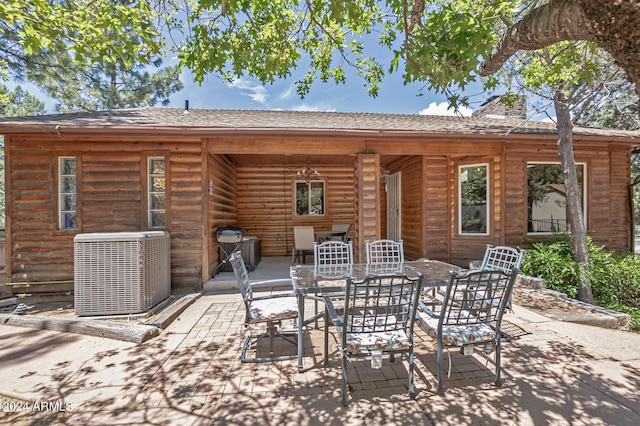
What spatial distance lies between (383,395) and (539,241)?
19.4 feet

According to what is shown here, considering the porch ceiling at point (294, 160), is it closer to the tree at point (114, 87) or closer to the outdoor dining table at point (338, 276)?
the outdoor dining table at point (338, 276)

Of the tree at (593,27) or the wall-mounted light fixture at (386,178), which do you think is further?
the wall-mounted light fixture at (386,178)

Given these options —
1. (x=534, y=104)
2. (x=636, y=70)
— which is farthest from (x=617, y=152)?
(x=636, y=70)

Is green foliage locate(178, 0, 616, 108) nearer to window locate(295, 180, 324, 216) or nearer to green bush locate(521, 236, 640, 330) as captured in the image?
green bush locate(521, 236, 640, 330)

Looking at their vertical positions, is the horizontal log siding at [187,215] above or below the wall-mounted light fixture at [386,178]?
below

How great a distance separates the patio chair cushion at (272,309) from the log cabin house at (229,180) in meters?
2.67

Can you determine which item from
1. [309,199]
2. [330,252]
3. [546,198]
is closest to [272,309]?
[330,252]

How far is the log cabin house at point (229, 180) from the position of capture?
4.95 m

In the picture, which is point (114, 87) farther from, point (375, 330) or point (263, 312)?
point (375, 330)

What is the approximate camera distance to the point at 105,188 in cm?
511

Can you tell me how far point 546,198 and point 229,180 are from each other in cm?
781

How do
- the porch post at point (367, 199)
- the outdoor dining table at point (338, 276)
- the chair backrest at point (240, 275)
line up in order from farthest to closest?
the porch post at point (367, 199), the chair backrest at point (240, 275), the outdoor dining table at point (338, 276)

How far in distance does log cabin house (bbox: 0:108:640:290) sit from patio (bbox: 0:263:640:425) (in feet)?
7.70

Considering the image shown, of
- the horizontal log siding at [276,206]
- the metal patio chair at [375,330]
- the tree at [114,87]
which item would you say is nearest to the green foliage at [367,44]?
the metal patio chair at [375,330]
